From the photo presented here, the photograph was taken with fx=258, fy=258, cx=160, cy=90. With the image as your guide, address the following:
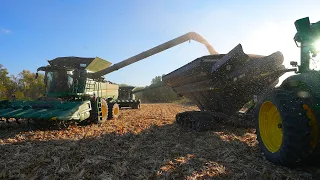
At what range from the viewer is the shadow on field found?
3.72m

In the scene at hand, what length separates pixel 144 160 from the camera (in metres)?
4.57

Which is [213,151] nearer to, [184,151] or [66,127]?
[184,151]

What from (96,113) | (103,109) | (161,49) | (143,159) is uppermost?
(161,49)

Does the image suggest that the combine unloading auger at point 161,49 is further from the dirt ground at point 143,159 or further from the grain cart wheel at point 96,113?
the dirt ground at point 143,159

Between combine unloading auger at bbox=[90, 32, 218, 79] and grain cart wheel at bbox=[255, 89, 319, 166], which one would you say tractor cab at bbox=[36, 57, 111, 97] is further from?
grain cart wheel at bbox=[255, 89, 319, 166]

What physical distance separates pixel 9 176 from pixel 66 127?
17.6 feet

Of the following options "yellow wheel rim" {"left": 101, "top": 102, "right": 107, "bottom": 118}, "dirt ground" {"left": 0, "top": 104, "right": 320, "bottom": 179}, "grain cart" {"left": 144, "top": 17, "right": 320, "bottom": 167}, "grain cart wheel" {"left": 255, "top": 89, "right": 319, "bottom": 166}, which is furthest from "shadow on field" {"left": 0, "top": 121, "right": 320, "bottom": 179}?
"yellow wheel rim" {"left": 101, "top": 102, "right": 107, "bottom": 118}

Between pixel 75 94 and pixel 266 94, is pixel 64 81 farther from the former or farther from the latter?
pixel 266 94

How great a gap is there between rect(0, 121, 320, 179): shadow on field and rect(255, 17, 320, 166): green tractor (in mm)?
286

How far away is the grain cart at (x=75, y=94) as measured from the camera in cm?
Result: 851

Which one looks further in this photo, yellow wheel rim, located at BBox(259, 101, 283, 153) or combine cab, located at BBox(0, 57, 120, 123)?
combine cab, located at BBox(0, 57, 120, 123)

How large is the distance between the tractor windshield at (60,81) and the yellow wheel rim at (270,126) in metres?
8.09

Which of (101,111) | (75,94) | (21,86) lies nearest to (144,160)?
(101,111)

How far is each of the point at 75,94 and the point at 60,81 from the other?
3.06 feet
